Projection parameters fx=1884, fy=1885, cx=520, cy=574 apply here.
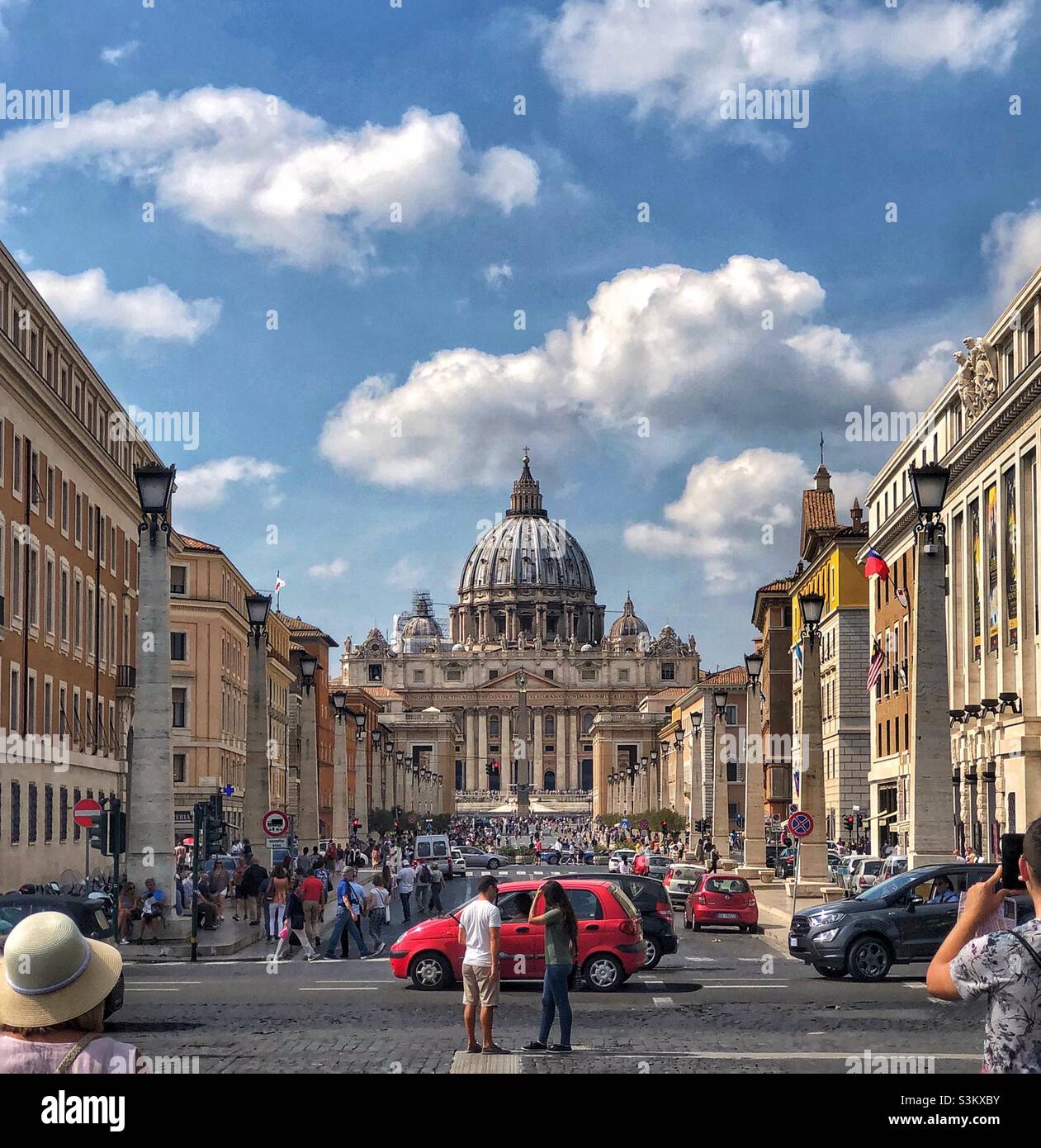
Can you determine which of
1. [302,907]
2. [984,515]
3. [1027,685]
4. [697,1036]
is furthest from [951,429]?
[697,1036]

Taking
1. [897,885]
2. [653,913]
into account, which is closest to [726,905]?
[653,913]

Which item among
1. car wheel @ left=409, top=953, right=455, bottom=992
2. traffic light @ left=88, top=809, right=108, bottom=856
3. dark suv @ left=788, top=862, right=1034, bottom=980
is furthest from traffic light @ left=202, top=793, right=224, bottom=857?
dark suv @ left=788, top=862, right=1034, bottom=980

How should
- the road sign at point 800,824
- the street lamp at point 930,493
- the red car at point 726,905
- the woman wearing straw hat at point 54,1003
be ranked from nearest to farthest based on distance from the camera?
the woman wearing straw hat at point 54,1003, the street lamp at point 930,493, the road sign at point 800,824, the red car at point 726,905

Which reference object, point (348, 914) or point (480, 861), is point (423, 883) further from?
point (480, 861)

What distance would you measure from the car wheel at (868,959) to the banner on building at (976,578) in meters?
34.8

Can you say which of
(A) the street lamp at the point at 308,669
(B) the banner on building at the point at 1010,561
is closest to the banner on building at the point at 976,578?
(B) the banner on building at the point at 1010,561

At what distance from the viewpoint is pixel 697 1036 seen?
1875cm

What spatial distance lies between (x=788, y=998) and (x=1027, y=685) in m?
30.0

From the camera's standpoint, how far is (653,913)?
29.5 metres

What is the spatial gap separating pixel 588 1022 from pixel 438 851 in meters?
55.8

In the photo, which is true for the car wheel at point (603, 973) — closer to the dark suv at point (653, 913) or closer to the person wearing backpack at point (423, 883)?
the dark suv at point (653, 913)

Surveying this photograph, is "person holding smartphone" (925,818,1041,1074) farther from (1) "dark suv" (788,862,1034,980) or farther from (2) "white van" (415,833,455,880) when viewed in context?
(2) "white van" (415,833,455,880)

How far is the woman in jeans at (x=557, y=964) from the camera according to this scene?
17.0 m
